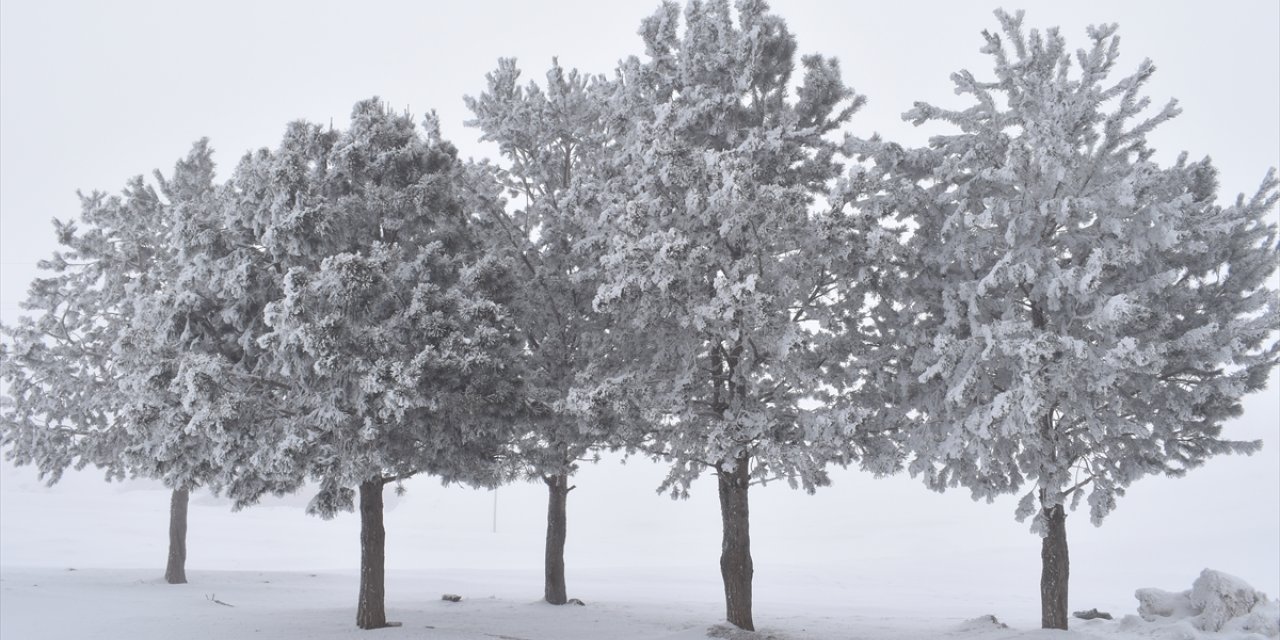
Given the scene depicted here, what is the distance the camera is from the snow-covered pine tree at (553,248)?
625 inches

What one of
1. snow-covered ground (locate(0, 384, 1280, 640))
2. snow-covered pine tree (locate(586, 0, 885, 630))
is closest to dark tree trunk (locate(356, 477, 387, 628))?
snow-covered ground (locate(0, 384, 1280, 640))

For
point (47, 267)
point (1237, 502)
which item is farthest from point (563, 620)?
point (1237, 502)

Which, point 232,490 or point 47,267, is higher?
point 47,267

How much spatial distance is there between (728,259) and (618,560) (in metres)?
41.1

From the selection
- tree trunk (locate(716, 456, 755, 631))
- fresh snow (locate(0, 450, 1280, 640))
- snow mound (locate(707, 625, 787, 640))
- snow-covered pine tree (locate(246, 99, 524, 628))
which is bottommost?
fresh snow (locate(0, 450, 1280, 640))

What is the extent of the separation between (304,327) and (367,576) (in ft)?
18.0

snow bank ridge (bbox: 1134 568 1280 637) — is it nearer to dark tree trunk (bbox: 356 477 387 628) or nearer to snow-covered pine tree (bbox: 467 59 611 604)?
snow-covered pine tree (bbox: 467 59 611 604)

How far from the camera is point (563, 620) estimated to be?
17547mm

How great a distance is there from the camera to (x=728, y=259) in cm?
1427

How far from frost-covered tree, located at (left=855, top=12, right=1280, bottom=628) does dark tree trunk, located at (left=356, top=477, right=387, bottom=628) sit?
371 inches

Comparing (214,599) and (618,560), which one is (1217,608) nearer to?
(214,599)

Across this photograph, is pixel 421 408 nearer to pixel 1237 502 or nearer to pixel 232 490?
pixel 232 490

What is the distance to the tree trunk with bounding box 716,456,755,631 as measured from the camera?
1530cm

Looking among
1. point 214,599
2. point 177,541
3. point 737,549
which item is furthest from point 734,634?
point 177,541
